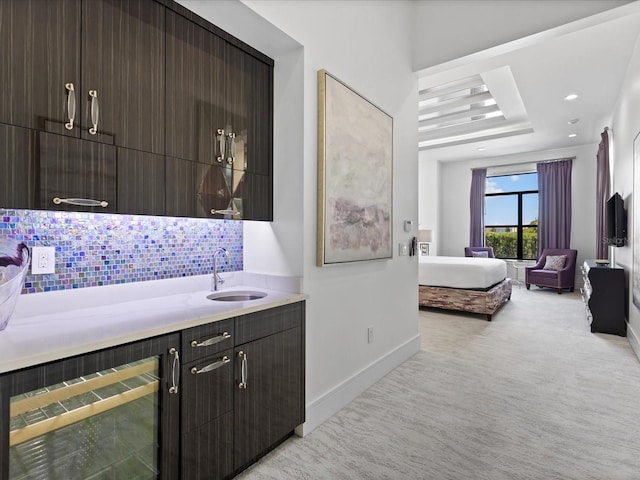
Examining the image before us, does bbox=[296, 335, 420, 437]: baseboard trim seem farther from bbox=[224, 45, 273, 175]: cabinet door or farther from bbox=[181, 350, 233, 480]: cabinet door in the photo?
bbox=[224, 45, 273, 175]: cabinet door

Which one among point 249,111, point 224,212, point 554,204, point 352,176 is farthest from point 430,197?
point 224,212

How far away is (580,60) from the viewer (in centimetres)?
396

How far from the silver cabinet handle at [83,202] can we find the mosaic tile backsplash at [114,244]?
0.28 meters

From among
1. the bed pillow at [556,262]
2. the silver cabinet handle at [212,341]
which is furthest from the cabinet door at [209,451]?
the bed pillow at [556,262]

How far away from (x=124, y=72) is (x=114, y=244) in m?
0.83

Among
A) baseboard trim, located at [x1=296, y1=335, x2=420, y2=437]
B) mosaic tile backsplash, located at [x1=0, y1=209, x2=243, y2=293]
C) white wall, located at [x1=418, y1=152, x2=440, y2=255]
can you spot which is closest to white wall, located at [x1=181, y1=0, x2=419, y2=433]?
→ baseboard trim, located at [x1=296, y1=335, x2=420, y2=437]

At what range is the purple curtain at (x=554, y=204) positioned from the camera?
763 centimetres

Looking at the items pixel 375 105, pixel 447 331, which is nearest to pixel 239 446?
pixel 375 105

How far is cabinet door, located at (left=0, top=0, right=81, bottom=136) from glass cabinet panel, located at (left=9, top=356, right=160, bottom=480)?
96 centimetres

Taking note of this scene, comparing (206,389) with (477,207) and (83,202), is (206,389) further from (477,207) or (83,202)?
(477,207)

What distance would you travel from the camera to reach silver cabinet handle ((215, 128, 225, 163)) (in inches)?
77.6

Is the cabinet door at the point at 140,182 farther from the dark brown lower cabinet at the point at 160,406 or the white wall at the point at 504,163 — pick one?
the white wall at the point at 504,163

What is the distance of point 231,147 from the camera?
204 cm

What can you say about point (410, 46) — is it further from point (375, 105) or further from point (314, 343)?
point (314, 343)
